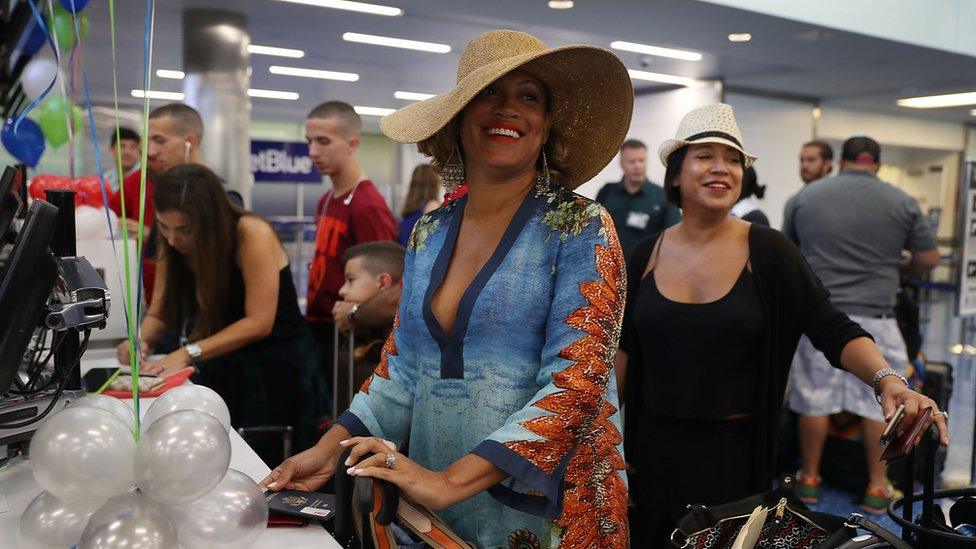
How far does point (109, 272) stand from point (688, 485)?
7.21ft

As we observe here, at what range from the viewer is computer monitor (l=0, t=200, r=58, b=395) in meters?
1.26

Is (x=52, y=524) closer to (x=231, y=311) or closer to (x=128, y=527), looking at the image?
(x=128, y=527)

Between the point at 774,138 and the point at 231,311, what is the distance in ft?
32.8

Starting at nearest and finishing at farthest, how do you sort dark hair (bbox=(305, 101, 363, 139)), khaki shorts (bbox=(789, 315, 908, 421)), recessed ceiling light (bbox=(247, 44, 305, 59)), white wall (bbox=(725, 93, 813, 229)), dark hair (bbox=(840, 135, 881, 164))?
1. dark hair (bbox=(305, 101, 363, 139))
2. khaki shorts (bbox=(789, 315, 908, 421))
3. dark hair (bbox=(840, 135, 881, 164))
4. recessed ceiling light (bbox=(247, 44, 305, 59))
5. white wall (bbox=(725, 93, 813, 229))

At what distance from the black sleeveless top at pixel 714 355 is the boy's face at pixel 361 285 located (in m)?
1.07

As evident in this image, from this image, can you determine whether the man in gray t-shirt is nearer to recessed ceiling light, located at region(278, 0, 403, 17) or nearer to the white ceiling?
the white ceiling

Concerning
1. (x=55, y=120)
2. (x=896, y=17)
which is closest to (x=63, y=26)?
(x=55, y=120)

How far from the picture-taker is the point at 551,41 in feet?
Result: 27.3

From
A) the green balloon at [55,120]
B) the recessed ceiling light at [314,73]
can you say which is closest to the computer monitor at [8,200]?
the green balloon at [55,120]

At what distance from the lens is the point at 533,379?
4.51ft

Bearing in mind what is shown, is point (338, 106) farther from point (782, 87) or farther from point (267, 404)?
point (782, 87)

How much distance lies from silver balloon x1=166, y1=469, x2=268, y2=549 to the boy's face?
5.17 ft

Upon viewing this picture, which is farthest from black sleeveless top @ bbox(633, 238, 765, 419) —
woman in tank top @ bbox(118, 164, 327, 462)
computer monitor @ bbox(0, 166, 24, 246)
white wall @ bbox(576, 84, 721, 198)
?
white wall @ bbox(576, 84, 721, 198)

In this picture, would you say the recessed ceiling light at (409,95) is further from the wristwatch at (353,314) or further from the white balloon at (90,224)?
the wristwatch at (353,314)
